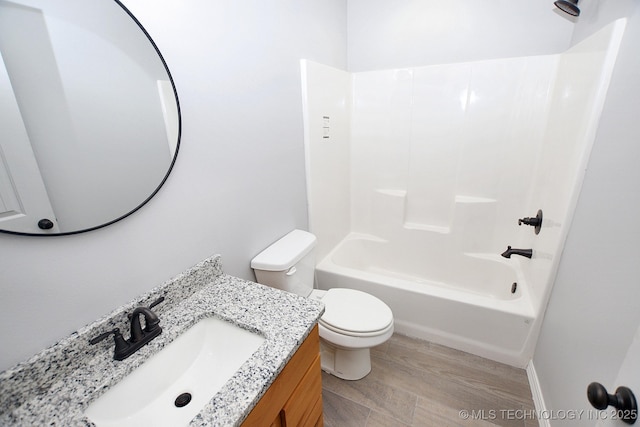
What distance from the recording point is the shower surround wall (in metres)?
1.51

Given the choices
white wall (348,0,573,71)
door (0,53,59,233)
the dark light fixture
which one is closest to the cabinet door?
door (0,53,59,233)

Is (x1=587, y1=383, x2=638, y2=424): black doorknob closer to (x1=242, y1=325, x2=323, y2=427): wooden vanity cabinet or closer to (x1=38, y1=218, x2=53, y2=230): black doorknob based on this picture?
(x1=242, y1=325, x2=323, y2=427): wooden vanity cabinet

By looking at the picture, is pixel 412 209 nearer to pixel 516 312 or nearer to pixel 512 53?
pixel 516 312

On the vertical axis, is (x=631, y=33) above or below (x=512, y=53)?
below

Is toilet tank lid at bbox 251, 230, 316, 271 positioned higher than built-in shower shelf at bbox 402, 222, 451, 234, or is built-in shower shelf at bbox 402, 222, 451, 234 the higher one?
toilet tank lid at bbox 251, 230, 316, 271

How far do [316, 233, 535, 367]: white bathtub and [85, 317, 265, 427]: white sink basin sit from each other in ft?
3.63

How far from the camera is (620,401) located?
0.49m

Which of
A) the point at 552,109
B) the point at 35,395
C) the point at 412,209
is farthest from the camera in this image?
the point at 412,209

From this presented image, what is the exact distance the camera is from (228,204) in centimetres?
120

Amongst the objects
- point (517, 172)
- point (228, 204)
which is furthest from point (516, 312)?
point (228, 204)

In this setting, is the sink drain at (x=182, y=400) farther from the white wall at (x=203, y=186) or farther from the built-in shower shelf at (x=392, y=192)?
the built-in shower shelf at (x=392, y=192)

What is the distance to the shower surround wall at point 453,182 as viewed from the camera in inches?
59.6

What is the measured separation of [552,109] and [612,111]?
831 mm

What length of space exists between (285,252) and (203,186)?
1.83ft
